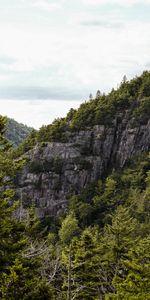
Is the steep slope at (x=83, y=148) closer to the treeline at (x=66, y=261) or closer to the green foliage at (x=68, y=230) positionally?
the green foliage at (x=68, y=230)

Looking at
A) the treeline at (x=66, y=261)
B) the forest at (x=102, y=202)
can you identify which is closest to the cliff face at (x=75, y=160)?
the forest at (x=102, y=202)

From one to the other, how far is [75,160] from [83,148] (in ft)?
16.1

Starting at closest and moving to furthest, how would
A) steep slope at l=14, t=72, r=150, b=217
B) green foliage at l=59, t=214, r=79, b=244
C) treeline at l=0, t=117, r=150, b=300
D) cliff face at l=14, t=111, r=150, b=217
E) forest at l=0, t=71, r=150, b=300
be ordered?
treeline at l=0, t=117, r=150, b=300 < forest at l=0, t=71, r=150, b=300 < green foliage at l=59, t=214, r=79, b=244 < cliff face at l=14, t=111, r=150, b=217 < steep slope at l=14, t=72, r=150, b=217

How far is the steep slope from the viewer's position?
14112cm

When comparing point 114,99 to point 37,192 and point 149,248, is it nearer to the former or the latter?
point 37,192

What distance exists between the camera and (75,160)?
144 m

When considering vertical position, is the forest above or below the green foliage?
above

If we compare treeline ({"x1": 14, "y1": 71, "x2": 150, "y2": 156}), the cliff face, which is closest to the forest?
treeline ({"x1": 14, "y1": 71, "x2": 150, "y2": 156})

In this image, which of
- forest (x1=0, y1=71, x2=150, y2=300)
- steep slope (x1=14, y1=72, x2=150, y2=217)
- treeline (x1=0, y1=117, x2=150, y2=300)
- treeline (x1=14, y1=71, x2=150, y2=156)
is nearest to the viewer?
treeline (x1=0, y1=117, x2=150, y2=300)

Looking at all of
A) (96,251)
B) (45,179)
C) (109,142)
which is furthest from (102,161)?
(96,251)

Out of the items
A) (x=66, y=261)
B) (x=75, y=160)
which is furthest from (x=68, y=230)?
(x=66, y=261)

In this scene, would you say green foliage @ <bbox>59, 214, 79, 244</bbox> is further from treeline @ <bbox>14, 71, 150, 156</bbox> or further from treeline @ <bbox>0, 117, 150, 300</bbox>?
treeline @ <bbox>0, 117, 150, 300</bbox>

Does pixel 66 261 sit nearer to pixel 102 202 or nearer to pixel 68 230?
pixel 68 230

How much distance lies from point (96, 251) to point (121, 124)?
114762 millimetres
